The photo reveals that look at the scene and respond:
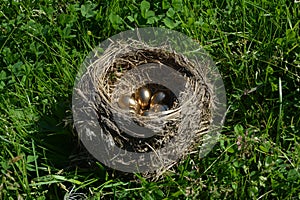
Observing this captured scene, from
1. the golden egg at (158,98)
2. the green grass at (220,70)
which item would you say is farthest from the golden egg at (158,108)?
the green grass at (220,70)

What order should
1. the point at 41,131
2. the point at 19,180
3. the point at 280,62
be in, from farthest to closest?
the point at 280,62 < the point at 41,131 < the point at 19,180

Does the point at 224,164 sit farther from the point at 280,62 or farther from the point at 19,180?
the point at 19,180

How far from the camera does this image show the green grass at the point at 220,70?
2.91m

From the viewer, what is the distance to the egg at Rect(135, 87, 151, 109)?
329 centimetres

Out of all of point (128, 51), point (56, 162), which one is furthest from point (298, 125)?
point (56, 162)

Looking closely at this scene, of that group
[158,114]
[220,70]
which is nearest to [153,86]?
[220,70]

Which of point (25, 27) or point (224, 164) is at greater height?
point (25, 27)

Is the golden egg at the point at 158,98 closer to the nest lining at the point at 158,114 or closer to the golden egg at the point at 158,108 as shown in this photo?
the golden egg at the point at 158,108

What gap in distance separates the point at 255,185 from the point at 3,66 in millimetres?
1383

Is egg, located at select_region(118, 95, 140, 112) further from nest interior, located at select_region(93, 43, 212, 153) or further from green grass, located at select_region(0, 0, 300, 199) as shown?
green grass, located at select_region(0, 0, 300, 199)

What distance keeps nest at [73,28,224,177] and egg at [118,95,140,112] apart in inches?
1.2

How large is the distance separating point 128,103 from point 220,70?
486 millimetres

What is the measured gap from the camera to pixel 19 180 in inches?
114

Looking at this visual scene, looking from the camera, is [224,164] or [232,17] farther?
[232,17]
